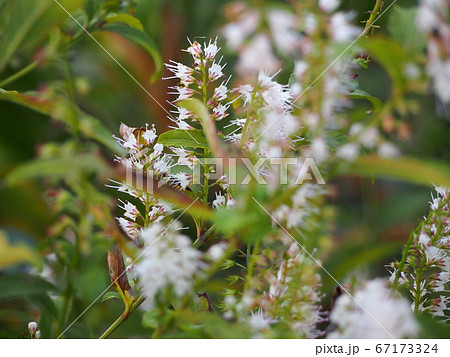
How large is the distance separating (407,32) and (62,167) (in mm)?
214

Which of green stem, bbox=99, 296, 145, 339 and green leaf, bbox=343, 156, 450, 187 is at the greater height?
green leaf, bbox=343, 156, 450, 187

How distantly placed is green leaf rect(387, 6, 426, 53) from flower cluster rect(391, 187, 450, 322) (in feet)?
0.47

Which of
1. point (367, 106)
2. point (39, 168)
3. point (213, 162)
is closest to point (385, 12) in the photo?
point (367, 106)

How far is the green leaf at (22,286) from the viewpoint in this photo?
392 mm

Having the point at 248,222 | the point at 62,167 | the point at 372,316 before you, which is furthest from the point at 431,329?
the point at 62,167

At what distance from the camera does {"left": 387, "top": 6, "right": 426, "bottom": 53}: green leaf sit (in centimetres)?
33

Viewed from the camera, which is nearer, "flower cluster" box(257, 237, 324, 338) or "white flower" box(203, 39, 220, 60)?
"flower cluster" box(257, 237, 324, 338)

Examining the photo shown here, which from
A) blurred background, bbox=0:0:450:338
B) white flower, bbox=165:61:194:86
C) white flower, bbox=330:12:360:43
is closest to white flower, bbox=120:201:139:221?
blurred background, bbox=0:0:450:338

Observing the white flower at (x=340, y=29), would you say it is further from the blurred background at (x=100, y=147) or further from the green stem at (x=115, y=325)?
the green stem at (x=115, y=325)

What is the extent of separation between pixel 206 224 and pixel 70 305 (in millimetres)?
134

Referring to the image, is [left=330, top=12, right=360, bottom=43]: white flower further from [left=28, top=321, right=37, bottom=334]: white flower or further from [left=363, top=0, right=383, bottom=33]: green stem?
[left=28, top=321, right=37, bottom=334]: white flower

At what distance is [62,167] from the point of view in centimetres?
32

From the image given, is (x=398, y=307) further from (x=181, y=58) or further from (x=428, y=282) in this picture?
(x=181, y=58)

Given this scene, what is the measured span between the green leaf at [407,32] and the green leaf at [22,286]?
0.28m
